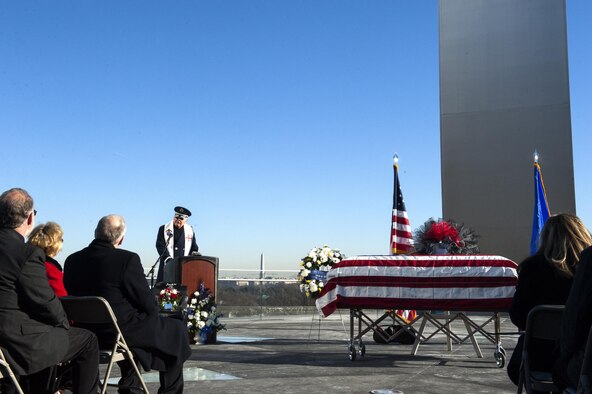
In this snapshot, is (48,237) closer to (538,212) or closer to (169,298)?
(169,298)

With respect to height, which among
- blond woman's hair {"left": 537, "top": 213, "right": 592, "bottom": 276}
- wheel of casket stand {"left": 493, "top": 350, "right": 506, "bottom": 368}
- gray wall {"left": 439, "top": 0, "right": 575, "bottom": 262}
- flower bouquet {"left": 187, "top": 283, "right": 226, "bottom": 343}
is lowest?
wheel of casket stand {"left": 493, "top": 350, "right": 506, "bottom": 368}

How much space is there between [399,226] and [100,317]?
6.00m

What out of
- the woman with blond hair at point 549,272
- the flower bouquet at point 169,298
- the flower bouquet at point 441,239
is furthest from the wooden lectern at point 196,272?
the woman with blond hair at point 549,272

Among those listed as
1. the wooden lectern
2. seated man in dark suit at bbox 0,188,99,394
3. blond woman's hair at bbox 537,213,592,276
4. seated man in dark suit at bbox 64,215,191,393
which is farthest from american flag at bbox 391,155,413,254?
seated man in dark suit at bbox 0,188,99,394

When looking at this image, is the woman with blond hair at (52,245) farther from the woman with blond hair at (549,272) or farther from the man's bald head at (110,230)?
the woman with blond hair at (549,272)

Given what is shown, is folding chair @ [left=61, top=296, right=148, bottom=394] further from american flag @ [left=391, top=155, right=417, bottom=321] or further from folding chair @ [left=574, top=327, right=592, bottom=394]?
american flag @ [left=391, top=155, right=417, bottom=321]

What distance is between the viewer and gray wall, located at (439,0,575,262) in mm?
16641

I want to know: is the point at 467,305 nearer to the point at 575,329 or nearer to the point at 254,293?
the point at 575,329

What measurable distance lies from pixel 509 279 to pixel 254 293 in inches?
409

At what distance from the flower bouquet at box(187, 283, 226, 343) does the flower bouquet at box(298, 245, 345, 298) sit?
1.62m

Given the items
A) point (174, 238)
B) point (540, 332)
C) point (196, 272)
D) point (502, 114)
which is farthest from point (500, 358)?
point (502, 114)

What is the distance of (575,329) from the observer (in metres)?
2.51

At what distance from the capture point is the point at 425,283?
6215mm

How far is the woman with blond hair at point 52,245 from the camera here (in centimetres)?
395
